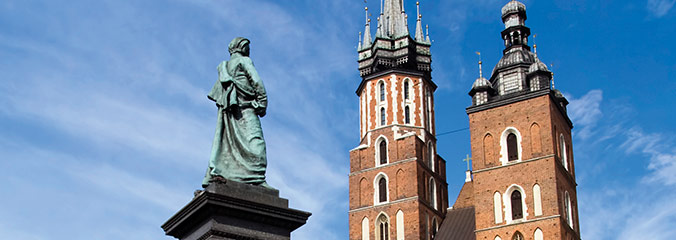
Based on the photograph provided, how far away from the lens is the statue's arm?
871 cm

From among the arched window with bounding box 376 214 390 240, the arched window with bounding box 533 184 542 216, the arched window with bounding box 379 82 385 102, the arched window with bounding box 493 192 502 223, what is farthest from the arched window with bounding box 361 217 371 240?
the arched window with bounding box 533 184 542 216

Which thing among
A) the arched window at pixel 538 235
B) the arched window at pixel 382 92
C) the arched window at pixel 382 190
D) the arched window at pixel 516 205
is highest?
the arched window at pixel 382 92

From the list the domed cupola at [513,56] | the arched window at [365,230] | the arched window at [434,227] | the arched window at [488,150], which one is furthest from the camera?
the arched window at [434,227]

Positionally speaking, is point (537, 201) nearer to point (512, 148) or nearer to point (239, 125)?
point (512, 148)

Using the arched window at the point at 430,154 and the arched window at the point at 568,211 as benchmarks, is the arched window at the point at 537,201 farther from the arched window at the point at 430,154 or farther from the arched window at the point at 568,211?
the arched window at the point at 430,154

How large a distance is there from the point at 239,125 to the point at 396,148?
3653cm

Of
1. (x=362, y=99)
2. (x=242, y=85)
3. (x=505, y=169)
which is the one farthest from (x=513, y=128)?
(x=242, y=85)

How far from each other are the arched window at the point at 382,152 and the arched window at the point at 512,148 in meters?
6.65

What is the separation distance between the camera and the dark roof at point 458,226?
1732 inches

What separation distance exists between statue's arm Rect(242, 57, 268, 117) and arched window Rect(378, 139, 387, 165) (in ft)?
120

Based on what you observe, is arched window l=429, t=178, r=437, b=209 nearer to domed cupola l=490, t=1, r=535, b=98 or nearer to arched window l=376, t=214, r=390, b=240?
arched window l=376, t=214, r=390, b=240

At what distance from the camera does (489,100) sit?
142 ft

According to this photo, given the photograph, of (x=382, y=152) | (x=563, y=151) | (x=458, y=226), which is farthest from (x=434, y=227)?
(x=563, y=151)

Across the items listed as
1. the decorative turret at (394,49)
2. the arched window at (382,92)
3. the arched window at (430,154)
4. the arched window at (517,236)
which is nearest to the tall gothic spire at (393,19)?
the decorative turret at (394,49)
